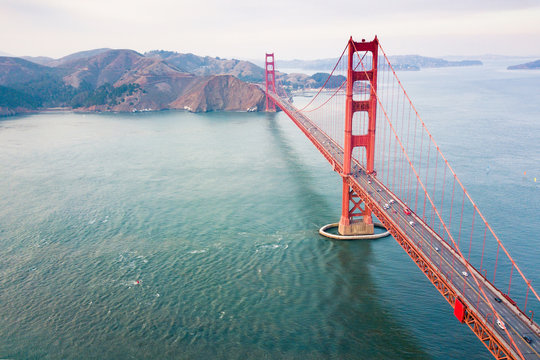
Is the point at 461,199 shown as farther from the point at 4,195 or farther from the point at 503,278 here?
the point at 4,195

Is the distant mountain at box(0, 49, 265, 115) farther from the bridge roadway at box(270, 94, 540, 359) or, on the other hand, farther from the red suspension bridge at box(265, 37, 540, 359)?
the bridge roadway at box(270, 94, 540, 359)

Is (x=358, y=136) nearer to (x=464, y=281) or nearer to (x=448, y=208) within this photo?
(x=448, y=208)

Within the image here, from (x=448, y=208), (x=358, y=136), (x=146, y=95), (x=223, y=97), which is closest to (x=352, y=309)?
(x=358, y=136)

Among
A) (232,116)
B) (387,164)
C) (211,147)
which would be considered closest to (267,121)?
(232,116)

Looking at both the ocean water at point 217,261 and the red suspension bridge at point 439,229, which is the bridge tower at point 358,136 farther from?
the ocean water at point 217,261

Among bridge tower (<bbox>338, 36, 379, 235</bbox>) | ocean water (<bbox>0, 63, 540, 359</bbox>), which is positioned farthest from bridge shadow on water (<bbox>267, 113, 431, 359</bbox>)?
bridge tower (<bbox>338, 36, 379, 235</bbox>)

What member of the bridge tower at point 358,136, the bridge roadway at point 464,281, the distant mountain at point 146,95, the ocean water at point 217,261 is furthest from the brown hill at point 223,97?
the bridge roadway at point 464,281
